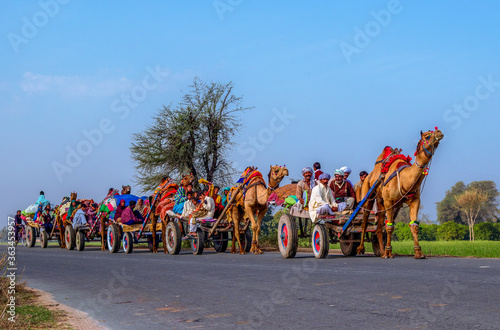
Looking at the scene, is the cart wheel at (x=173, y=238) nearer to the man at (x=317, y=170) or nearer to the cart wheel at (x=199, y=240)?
the cart wheel at (x=199, y=240)

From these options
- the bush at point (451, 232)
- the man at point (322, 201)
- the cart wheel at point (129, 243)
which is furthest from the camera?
the bush at point (451, 232)

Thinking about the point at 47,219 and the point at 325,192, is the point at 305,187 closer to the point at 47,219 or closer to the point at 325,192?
the point at 325,192

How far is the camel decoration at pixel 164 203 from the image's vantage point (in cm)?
2434

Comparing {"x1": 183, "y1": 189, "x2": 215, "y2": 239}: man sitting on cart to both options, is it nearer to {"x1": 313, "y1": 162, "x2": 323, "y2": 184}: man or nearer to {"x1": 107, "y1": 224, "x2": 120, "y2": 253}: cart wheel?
{"x1": 107, "y1": 224, "x2": 120, "y2": 253}: cart wheel

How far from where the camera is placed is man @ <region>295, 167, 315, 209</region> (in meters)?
17.0

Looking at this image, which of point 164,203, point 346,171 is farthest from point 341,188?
point 164,203

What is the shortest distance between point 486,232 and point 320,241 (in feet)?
146

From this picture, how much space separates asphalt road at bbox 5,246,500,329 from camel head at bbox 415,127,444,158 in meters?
2.86

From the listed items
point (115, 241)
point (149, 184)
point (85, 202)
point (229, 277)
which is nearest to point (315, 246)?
point (229, 277)

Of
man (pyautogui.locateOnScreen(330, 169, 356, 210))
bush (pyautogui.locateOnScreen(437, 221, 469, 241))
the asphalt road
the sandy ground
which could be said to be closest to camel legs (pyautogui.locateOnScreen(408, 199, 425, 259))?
the asphalt road

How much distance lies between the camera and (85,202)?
103 ft

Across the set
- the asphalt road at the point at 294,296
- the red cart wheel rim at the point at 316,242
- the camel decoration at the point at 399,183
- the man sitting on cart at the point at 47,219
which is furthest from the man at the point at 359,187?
the man sitting on cart at the point at 47,219

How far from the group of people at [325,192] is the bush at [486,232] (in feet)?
136

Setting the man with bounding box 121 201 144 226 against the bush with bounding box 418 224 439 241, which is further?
the bush with bounding box 418 224 439 241
